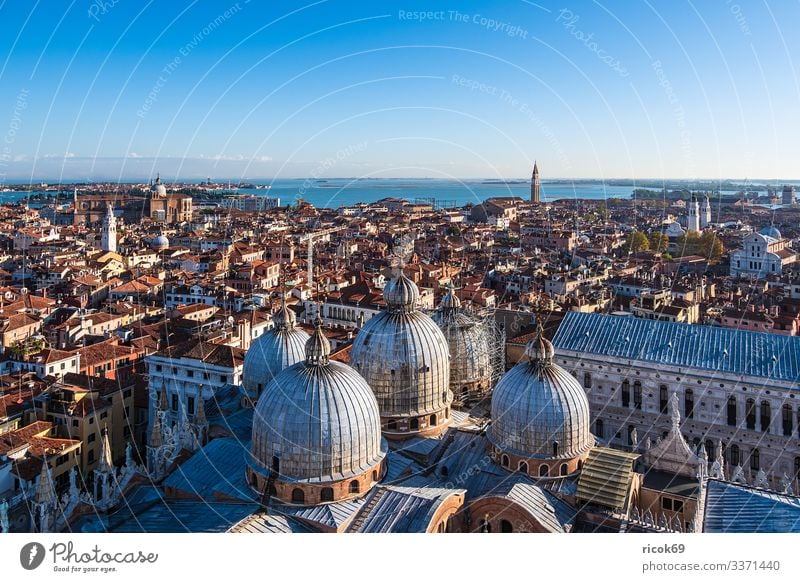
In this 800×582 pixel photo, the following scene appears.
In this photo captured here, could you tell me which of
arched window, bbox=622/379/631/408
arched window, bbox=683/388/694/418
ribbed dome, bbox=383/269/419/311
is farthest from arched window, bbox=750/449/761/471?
ribbed dome, bbox=383/269/419/311

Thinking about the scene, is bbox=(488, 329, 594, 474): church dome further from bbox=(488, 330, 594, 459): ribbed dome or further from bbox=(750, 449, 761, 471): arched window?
bbox=(750, 449, 761, 471): arched window

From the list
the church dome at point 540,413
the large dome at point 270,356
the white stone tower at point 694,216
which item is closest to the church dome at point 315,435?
the church dome at point 540,413

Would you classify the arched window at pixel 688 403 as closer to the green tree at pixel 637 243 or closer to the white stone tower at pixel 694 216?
the green tree at pixel 637 243

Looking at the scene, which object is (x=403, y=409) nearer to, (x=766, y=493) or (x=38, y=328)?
(x=766, y=493)

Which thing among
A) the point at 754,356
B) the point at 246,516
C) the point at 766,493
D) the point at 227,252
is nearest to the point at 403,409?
the point at 246,516

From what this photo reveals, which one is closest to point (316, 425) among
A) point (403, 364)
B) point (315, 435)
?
point (315, 435)
